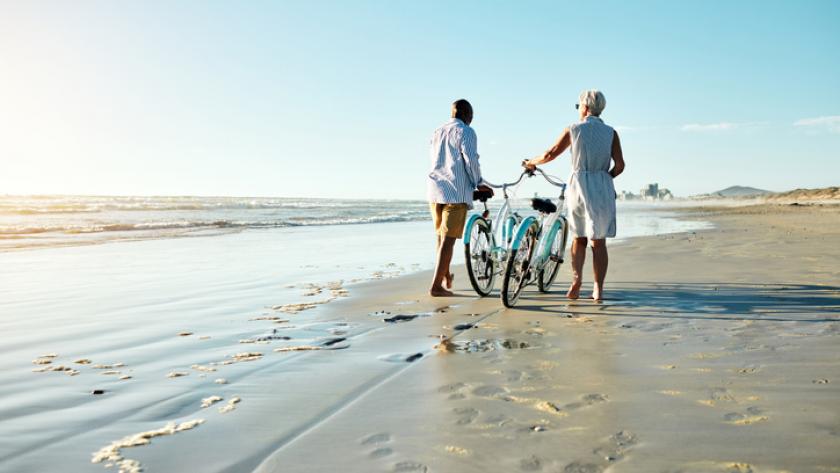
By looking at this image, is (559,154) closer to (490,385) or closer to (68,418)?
(490,385)

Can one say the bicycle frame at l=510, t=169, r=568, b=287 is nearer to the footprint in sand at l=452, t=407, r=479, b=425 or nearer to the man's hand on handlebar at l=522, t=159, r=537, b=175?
the man's hand on handlebar at l=522, t=159, r=537, b=175

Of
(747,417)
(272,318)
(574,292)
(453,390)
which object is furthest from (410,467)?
(574,292)

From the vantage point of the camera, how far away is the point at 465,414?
2520 millimetres

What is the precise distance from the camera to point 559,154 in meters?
5.77

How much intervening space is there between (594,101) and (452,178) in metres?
1.54

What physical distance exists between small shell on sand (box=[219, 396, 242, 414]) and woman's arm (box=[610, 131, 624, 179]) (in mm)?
4166

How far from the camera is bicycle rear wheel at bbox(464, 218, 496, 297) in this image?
5906mm

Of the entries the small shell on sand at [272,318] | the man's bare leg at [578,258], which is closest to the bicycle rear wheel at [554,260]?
the man's bare leg at [578,258]

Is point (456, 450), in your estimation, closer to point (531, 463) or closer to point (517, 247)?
point (531, 463)

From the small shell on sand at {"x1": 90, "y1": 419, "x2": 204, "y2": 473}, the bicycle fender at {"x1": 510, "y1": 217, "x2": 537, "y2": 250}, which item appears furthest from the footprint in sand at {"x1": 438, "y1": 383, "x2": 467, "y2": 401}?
the bicycle fender at {"x1": 510, "y1": 217, "x2": 537, "y2": 250}

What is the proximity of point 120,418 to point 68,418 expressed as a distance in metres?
0.23

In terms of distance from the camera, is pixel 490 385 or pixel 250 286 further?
pixel 250 286


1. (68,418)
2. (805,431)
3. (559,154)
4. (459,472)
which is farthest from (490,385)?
(559,154)

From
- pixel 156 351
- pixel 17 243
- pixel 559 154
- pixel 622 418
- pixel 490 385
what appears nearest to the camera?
pixel 622 418
